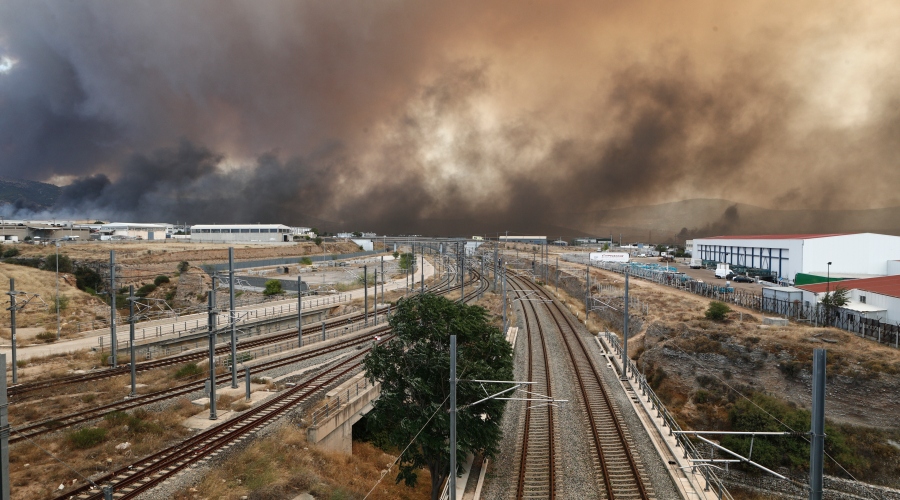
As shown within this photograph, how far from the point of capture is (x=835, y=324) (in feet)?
116

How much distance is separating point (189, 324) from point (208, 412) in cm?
2356

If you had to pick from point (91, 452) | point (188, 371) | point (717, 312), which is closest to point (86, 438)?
point (91, 452)

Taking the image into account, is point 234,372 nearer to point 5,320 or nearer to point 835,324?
point 5,320

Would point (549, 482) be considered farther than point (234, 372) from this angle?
No

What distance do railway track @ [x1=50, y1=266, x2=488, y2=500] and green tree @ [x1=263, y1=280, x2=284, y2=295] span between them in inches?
1576

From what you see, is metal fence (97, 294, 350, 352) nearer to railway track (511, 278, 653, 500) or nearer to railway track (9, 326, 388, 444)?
railway track (9, 326, 388, 444)

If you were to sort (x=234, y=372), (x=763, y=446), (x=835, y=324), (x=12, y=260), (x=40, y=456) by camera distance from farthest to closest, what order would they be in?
(x=12, y=260), (x=835, y=324), (x=763, y=446), (x=234, y=372), (x=40, y=456)

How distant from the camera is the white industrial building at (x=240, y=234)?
130750mm

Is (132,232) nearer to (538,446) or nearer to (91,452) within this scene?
(91,452)

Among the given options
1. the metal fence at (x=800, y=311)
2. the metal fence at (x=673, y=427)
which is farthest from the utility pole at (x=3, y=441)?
the metal fence at (x=800, y=311)

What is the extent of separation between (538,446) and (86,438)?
18.5 metres

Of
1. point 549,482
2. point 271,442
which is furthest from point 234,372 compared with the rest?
point 549,482

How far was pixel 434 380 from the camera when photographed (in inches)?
720

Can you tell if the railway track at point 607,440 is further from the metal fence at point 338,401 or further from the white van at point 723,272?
the white van at point 723,272
